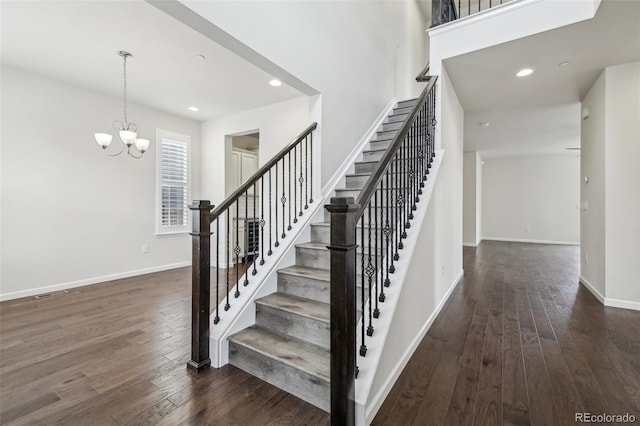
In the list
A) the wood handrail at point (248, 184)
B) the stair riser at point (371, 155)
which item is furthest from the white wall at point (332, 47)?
the wood handrail at point (248, 184)

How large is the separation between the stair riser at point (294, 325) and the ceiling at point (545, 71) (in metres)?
3.20

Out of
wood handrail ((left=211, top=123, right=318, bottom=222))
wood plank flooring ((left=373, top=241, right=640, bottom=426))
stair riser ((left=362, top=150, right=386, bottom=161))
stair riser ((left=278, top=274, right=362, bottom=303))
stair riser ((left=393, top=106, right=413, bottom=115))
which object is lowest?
wood plank flooring ((left=373, top=241, right=640, bottom=426))

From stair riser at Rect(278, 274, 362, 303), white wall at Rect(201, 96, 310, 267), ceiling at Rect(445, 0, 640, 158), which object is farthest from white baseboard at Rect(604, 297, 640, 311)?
white wall at Rect(201, 96, 310, 267)

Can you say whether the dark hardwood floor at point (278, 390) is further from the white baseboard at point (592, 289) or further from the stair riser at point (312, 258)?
the stair riser at point (312, 258)

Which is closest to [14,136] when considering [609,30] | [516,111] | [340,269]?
[340,269]

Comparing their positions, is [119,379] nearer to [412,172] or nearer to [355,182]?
[412,172]

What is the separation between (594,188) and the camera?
11.8ft

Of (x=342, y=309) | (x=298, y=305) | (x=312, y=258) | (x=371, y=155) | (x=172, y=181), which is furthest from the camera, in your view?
(x=172, y=181)

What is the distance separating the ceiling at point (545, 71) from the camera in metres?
2.57

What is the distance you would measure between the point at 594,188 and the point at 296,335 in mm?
4136

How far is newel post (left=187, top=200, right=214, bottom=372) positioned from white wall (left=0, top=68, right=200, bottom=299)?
3288 millimetres

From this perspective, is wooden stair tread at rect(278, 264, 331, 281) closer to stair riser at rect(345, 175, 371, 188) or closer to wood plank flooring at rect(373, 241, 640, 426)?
wood plank flooring at rect(373, 241, 640, 426)

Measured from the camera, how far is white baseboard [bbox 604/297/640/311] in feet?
10.2

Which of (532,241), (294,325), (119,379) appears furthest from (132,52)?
(532,241)
